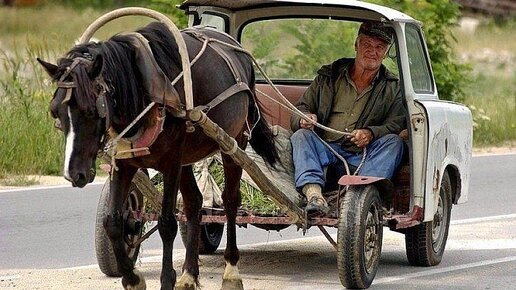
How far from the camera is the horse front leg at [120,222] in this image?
23.6 feet

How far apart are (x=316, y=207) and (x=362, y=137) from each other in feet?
2.51

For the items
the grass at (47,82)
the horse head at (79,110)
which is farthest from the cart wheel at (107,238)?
the horse head at (79,110)

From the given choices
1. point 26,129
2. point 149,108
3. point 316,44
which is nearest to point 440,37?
point 316,44

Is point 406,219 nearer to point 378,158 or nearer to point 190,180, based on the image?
point 378,158

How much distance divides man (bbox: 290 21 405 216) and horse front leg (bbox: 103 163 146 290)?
4.90 feet

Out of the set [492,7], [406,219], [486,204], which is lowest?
[492,7]

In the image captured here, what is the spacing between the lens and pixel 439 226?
30.3 ft

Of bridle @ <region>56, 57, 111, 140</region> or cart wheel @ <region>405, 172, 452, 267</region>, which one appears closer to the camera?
bridle @ <region>56, 57, 111, 140</region>

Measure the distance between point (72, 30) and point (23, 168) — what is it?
10.2 m

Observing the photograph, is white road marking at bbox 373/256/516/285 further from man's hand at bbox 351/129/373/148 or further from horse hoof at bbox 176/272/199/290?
horse hoof at bbox 176/272/199/290

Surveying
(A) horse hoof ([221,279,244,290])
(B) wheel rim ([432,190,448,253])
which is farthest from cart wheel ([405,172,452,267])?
(A) horse hoof ([221,279,244,290])

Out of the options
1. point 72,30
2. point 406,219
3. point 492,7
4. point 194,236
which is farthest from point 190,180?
point 492,7

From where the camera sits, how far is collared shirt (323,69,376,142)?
348 inches

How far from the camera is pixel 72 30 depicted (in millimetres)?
23875
